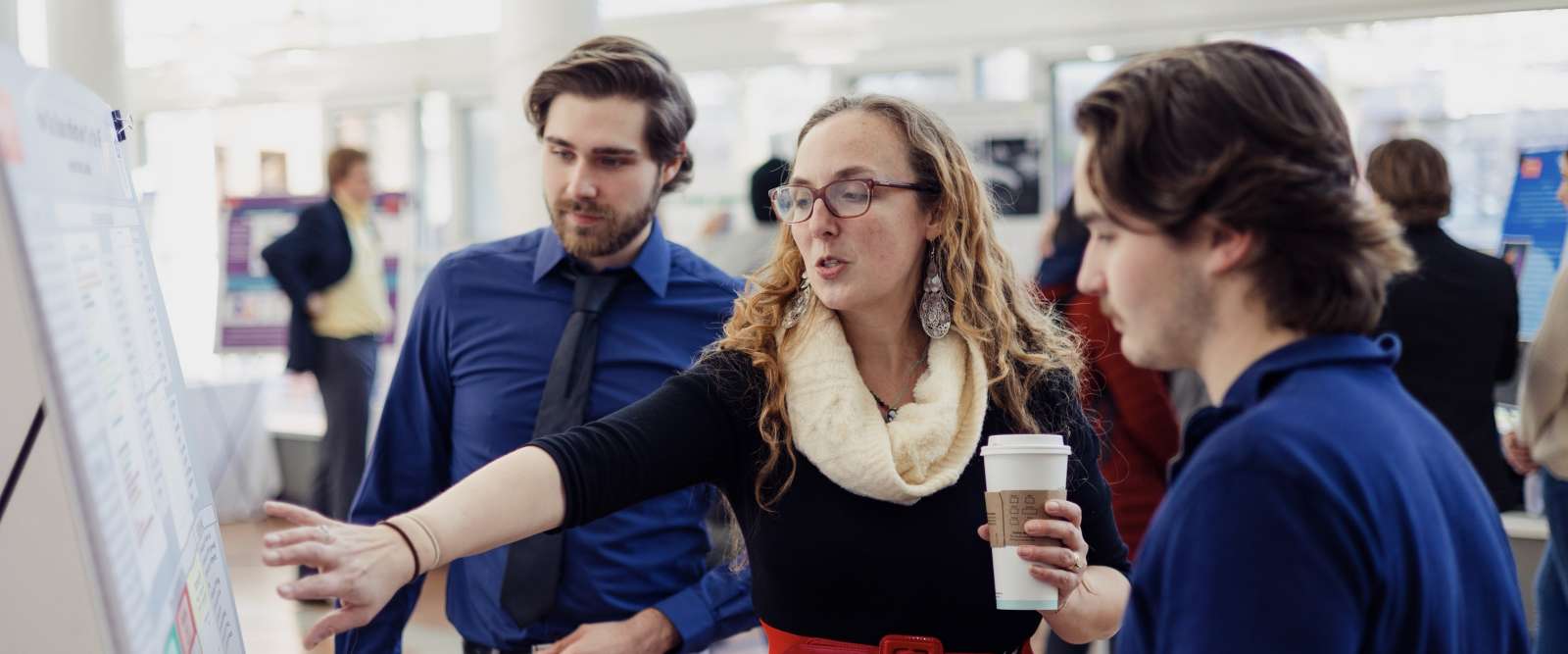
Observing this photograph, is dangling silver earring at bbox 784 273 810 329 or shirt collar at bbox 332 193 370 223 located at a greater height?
shirt collar at bbox 332 193 370 223

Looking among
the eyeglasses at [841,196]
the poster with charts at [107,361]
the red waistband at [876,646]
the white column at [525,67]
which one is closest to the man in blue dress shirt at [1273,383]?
the red waistband at [876,646]

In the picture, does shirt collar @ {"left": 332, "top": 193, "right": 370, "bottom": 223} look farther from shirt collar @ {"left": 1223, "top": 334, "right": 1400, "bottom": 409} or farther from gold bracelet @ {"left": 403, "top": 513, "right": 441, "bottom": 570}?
shirt collar @ {"left": 1223, "top": 334, "right": 1400, "bottom": 409}

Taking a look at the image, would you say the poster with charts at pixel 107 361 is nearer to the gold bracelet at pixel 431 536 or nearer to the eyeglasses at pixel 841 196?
the gold bracelet at pixel 431 536

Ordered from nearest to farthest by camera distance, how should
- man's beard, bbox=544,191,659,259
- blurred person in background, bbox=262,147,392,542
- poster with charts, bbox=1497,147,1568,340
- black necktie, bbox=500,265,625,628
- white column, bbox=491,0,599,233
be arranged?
black necktie, bbox=500,265,625,628, man's beard, bbox=544,191,659,259, white column, bbox=491,0,599,233, poster with charts, bbox=1497,147,1568,340, blurred person in background, bbox=262,147,392,542

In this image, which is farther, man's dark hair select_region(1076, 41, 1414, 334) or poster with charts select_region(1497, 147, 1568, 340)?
poster with charts select_region(1497, 147, 1568, 340)

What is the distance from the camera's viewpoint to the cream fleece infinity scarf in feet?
5.19

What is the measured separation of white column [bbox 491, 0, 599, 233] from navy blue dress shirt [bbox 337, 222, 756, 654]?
6.73 feet

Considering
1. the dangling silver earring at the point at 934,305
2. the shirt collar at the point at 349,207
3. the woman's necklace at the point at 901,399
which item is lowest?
the woman's necklace at the point at 901,399

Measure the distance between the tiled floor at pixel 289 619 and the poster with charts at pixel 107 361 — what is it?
125 inches

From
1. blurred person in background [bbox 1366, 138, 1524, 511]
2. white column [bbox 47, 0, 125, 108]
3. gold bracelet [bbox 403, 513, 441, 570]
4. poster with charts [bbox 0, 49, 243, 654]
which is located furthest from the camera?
white column [bbox 47, 0, 125, 108]

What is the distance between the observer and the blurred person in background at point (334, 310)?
18.5 ft

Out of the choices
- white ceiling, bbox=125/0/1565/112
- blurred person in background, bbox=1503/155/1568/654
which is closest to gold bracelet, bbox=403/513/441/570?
blurred person in background, bbox=1503/155/1568/654

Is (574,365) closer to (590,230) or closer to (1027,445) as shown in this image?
(590,230)

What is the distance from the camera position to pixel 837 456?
1.59m
